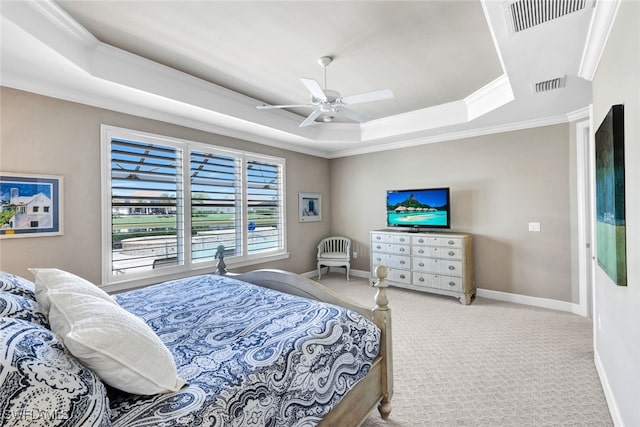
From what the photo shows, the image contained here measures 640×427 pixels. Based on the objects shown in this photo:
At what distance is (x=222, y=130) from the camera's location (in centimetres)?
430

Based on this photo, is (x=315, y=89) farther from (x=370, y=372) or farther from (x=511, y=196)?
(x=511, y=196)

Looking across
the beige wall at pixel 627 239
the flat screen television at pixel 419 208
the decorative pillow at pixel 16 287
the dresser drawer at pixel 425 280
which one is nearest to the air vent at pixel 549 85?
the beige wall at pixel 627 239

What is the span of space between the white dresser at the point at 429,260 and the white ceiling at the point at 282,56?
1745 millimetres

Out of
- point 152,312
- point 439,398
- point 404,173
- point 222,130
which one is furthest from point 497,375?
point 222,130

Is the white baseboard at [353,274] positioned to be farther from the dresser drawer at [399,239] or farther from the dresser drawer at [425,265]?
the dresser drawer at [425,265]

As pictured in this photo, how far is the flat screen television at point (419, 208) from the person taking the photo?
15.2ft

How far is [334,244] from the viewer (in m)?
6.07

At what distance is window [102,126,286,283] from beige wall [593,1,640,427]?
4.12 meters

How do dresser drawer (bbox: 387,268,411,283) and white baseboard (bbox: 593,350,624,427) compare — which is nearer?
white baseboard (bbox: 593,350,624,427)

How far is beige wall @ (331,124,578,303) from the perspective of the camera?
3900mm

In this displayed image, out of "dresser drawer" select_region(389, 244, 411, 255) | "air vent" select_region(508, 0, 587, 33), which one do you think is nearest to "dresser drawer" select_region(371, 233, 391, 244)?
"dresser drawer" select_region(389, 244, 411, 255)

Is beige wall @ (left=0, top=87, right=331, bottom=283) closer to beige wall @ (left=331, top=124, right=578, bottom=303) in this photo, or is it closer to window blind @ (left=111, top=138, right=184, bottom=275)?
window blind @ (left=111, top=138, right=184, bottom=275)

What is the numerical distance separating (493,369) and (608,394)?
707mm

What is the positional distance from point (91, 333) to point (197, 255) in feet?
10.6
